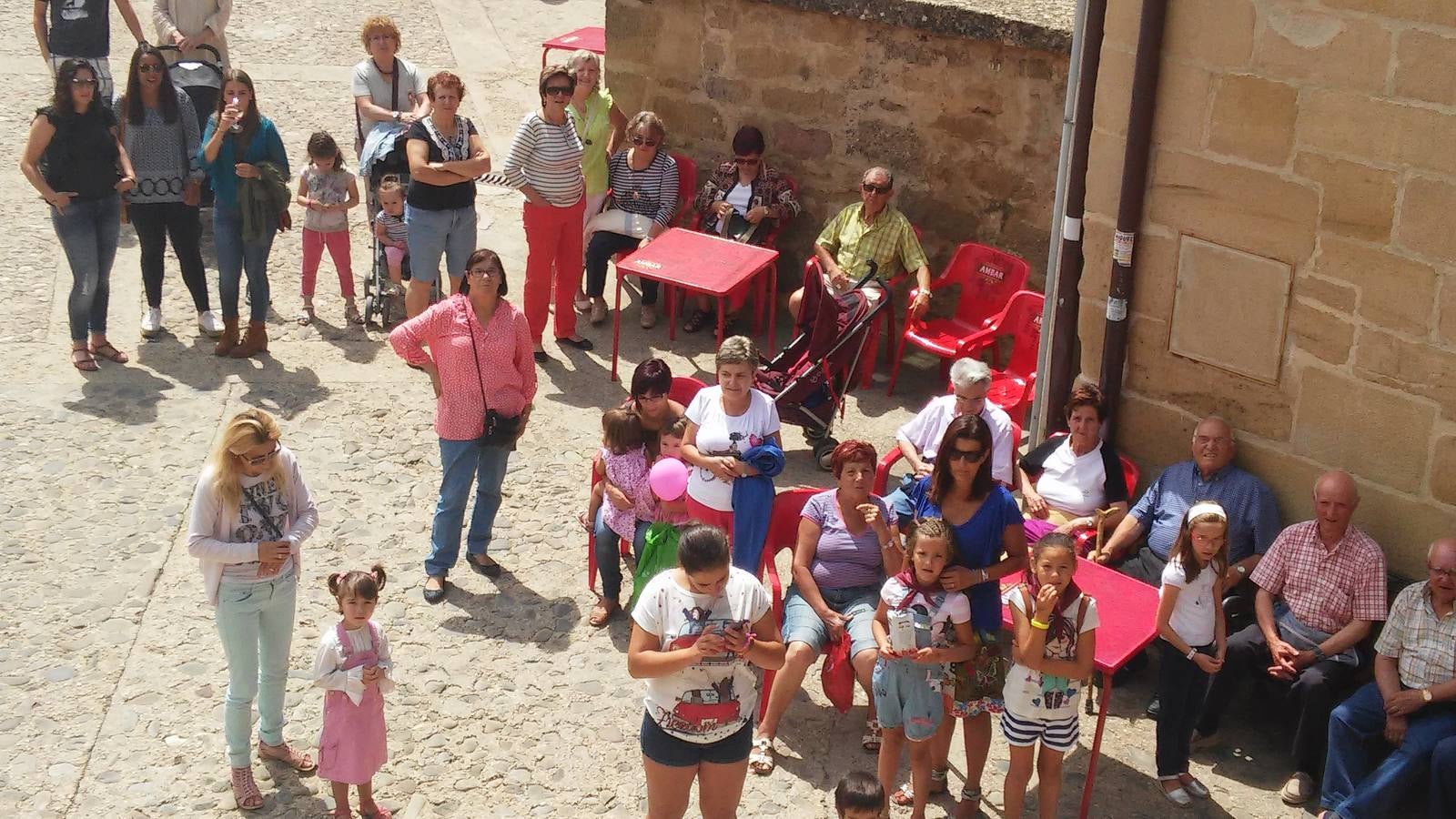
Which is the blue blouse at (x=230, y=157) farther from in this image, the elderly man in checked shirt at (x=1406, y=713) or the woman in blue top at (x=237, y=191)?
the elderly man in checked shirt at (x=1406, y=713)

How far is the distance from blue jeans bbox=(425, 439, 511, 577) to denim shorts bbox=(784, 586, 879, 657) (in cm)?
167

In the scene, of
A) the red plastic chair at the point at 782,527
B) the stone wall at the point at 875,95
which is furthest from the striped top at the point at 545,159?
the red plastic chair at the point at 782,527

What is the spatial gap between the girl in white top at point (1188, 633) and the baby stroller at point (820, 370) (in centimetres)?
280

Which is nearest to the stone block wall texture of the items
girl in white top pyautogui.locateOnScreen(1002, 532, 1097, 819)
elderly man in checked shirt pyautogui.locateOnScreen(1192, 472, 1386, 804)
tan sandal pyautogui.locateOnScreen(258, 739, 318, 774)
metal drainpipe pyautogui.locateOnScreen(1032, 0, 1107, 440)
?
metal drainpipe pyautogui.locateOnScreen(1032, 0, 1107, 440)

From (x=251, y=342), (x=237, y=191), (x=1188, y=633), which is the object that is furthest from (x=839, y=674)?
(x=237, y=191)

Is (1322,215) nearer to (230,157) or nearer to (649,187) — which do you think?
(649,187)

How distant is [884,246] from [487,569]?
3.28 meters

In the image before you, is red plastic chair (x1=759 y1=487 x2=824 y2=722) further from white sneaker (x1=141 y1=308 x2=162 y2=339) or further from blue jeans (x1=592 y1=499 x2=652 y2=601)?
white sneaker (x1=141 y1=308 x2=162 y2=339)

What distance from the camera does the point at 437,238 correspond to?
9656mm

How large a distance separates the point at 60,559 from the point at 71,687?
3.55 feet

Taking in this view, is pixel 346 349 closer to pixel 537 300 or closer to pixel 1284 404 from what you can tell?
pixel 537 300

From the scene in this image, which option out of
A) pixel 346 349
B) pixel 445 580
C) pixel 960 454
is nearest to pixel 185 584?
pixel 445 580

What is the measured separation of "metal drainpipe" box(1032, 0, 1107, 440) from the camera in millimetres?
7195

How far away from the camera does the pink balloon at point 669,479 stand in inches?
267
